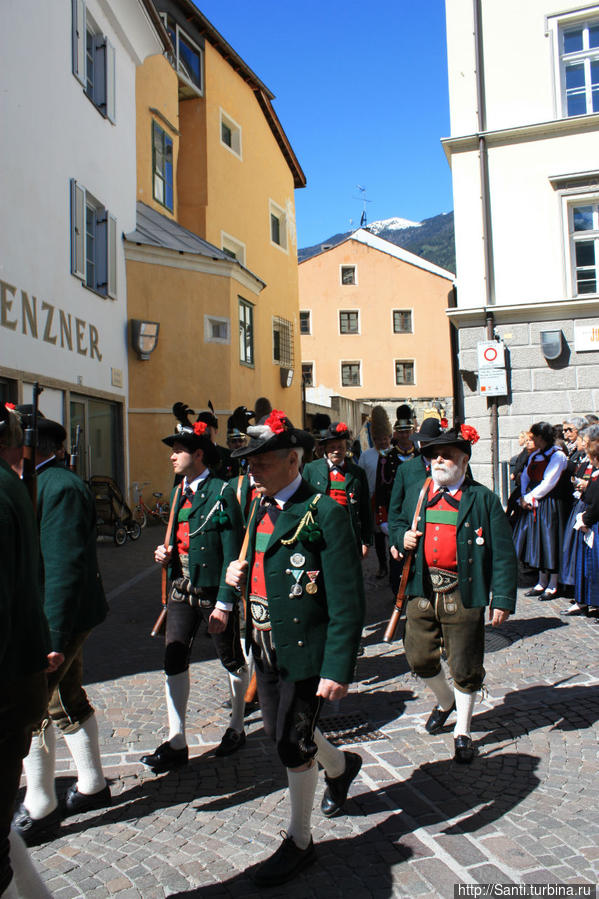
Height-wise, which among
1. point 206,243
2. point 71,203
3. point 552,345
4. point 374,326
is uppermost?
point 374,326

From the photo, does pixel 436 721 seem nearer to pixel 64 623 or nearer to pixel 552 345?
pixel 64 623

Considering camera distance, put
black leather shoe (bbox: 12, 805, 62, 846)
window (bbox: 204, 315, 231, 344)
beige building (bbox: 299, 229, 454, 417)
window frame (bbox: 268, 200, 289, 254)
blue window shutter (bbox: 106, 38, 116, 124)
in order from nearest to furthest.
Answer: black leather shoe (bbox: 12, 805, 62, 846), blue window shutter (bbox: 106, 38, 116, 124), window (bbox: 204, 315, 231, 344), window frame (bbox: 268, 200, 289, 254), beige building (bbox: 299, 229, 454, 417)

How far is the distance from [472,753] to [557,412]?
9310mm

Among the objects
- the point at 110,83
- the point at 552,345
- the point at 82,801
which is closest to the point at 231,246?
the point at 110,83

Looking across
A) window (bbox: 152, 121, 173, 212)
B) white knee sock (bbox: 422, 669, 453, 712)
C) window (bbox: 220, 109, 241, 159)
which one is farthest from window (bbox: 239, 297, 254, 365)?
white knee sock (bbox: 422, 669, 453, 712)

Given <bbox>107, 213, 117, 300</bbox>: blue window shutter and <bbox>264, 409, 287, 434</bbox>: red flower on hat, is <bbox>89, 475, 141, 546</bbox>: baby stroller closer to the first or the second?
<bbox>107, 213, 117, 300</bbox>: blue window shutter

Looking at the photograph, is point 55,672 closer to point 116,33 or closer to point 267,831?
point 267,831

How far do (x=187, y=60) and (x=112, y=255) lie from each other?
32.4 ft

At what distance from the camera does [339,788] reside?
140 inches

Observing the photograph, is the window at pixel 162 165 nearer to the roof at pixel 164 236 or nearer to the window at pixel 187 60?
the roof at pixel 164 236

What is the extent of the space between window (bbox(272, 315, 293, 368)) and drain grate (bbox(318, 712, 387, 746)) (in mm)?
20186

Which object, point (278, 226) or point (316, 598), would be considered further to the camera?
point (278, 226)

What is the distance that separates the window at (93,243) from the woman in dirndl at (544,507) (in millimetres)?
8568

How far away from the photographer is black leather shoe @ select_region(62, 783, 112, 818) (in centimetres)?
367
